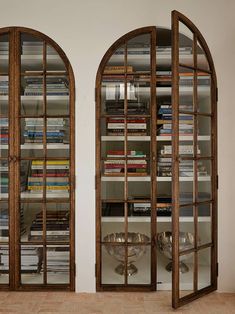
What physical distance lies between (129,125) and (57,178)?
2.57 feet

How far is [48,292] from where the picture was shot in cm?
281

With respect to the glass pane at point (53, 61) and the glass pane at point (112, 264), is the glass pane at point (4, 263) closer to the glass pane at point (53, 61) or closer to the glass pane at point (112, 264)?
the glass pane at point (112, 264)

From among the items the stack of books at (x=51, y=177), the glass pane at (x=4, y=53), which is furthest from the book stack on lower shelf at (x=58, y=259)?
the glass pane at (x=4, y=53)

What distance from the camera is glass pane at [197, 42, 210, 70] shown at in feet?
9.09

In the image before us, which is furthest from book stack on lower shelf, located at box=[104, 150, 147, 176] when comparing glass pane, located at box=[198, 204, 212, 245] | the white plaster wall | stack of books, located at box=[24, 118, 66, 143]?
glass pane, located at box=[198, 204, 212, 245]

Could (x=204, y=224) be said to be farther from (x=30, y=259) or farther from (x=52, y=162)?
(x=30, y=259)

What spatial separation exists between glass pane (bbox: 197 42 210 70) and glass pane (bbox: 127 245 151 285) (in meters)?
1.62

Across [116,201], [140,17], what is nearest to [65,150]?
[116,201]

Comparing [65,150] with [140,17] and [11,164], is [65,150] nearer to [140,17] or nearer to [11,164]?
[11,164]

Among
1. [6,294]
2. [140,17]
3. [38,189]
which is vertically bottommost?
[6,294]

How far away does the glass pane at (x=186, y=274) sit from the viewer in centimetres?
265

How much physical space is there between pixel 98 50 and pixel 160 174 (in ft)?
3.96

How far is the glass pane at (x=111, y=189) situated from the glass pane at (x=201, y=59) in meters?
1.22

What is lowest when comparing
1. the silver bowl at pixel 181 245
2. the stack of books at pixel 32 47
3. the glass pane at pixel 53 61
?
the silver bowl at pixel 181 245
